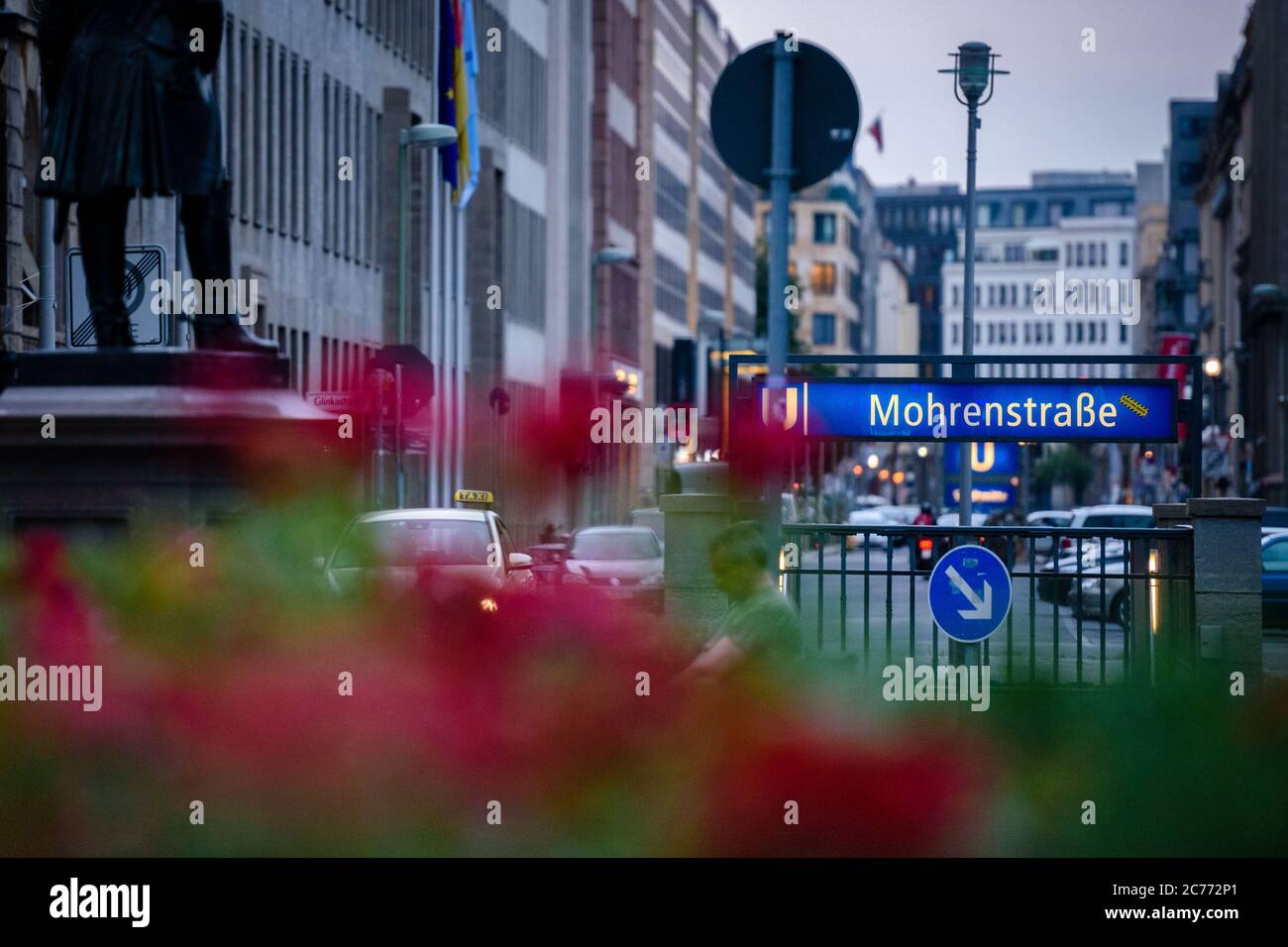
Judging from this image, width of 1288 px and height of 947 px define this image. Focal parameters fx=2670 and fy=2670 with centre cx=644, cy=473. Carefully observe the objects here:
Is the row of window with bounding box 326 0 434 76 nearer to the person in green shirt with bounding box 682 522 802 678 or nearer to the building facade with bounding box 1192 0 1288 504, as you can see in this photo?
the building facade with bounding box 1192 0 1288 504

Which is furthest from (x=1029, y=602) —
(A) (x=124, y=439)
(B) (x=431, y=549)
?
(B) (x=431, y=549)

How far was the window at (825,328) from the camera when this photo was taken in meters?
180

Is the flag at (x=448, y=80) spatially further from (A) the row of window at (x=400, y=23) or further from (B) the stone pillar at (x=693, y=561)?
(B) the stone pillar at (x=693, y=561)

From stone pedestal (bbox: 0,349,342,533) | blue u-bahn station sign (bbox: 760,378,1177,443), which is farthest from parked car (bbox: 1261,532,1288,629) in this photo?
stone pedestal (bbox: 0,349,342,533)

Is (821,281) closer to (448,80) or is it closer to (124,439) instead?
(448,80)

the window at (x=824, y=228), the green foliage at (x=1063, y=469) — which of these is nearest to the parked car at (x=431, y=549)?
the green foliage at (x=1063, y=469)

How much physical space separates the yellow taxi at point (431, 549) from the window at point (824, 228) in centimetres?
15771

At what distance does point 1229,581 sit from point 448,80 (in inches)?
1675

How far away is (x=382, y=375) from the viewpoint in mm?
37281

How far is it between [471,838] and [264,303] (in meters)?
38.4

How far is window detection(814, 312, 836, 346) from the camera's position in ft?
591

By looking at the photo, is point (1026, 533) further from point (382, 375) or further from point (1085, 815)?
point (382, 375)

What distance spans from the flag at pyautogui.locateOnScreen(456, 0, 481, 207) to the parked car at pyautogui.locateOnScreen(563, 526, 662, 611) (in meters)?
19.4
